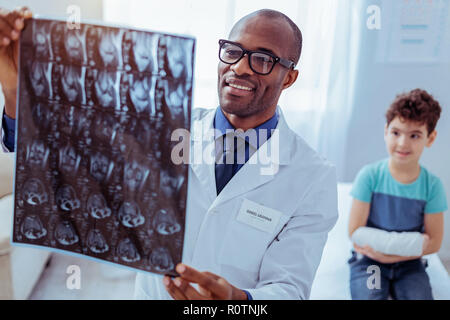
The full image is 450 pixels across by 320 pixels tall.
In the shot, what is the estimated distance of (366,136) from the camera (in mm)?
1414

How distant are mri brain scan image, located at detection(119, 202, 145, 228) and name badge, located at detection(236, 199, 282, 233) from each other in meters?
0.23

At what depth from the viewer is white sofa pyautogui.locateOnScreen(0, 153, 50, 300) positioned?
43.4 inches

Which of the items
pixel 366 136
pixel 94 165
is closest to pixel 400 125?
pixel 366 136

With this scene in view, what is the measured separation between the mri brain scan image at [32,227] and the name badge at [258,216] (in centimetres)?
42

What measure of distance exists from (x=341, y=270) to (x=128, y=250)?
911mm

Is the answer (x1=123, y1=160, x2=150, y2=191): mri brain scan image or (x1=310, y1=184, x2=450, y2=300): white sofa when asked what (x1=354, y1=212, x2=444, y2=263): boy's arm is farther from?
(x1=123, y1=160, x2=150, y2=191): mri brain scan image

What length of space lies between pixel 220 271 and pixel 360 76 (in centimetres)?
79

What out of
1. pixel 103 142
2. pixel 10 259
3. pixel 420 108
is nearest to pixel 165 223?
pixel 103 142

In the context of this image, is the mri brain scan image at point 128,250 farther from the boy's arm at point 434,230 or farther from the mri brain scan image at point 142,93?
the boy's arm at point 434,230

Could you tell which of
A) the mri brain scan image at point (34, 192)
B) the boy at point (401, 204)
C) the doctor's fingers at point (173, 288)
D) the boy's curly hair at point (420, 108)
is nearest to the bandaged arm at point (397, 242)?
the boy at point (401, 204)

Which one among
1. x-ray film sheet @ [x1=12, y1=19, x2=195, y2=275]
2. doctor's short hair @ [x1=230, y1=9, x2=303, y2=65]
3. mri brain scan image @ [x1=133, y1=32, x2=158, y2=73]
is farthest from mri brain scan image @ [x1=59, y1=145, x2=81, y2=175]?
doctor's short hair @ [x1=230, y1=9, x2=303, y2=65]
